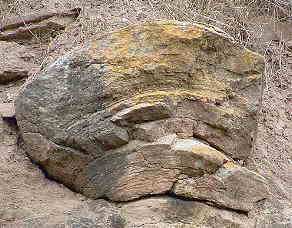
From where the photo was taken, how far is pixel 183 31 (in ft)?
10.00

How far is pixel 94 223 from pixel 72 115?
1.80ft

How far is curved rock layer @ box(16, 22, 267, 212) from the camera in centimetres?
275

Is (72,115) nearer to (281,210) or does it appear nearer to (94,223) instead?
(94,223)

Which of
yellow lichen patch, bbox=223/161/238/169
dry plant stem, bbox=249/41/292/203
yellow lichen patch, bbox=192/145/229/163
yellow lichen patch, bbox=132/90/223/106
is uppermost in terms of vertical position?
yellow lichen patch, bbox=132/90/223/106

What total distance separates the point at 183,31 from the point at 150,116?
1.69 feet

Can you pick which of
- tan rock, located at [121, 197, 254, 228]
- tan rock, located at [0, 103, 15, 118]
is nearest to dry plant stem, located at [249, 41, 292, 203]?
tan rock, located at [121, 197, 254, 228]

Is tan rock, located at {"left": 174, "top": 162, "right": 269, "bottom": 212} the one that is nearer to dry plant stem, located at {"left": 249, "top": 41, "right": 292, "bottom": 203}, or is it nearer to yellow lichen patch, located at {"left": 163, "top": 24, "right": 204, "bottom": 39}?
dry plant stem, located at {"left": 249, "top": 41, "right": 292, "bottom": 203}

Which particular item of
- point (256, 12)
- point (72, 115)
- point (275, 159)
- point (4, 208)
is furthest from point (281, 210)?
point (256, 12)

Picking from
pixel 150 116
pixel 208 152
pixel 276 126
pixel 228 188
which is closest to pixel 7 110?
pixel 150 116

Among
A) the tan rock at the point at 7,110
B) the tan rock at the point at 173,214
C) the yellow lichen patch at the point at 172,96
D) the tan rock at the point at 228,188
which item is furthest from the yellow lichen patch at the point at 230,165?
the tan rock at the point at 7,110

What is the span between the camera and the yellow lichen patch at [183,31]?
119 inches

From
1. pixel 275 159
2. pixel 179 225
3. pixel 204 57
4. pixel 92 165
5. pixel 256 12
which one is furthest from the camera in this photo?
pixel 256 12

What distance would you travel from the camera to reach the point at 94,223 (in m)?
2.66

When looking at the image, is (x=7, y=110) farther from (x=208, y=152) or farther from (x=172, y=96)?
(x=208, y=152)
